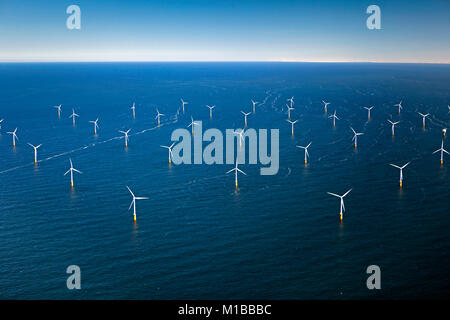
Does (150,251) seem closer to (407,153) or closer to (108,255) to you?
(108,255)

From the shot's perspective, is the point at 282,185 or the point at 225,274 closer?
the point at 225,274

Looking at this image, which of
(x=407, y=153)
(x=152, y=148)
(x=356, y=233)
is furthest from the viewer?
(x=152, y=148)

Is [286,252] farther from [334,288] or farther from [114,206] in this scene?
[114,206]

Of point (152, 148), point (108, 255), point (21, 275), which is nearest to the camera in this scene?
point (21, 275)

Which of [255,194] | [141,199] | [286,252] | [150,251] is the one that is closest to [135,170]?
[141,199]


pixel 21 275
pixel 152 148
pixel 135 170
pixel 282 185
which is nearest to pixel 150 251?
pixel 21 275

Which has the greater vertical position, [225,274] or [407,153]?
[407,153]
